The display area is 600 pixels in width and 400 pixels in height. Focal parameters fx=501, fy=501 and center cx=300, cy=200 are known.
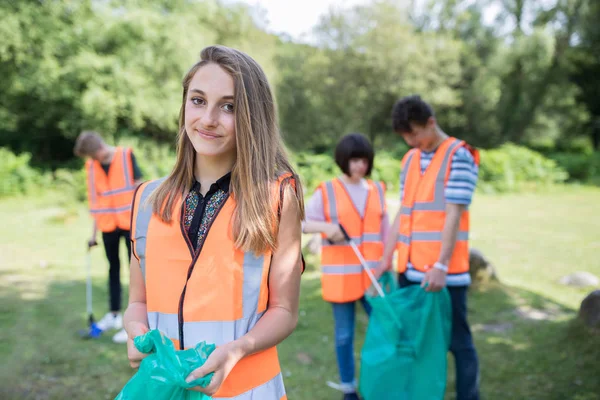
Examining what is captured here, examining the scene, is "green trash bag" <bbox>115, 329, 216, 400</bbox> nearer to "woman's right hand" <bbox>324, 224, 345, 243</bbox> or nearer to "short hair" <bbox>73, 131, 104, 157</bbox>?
"woman's right hand" <bbox>324, 224, 345, 243</bbox>

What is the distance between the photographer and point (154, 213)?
63.8 inches

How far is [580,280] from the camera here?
21.4 ft

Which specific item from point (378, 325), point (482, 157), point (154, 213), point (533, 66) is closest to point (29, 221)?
point (378, 325)

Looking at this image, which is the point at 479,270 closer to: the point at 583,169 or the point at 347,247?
the point at 347,247

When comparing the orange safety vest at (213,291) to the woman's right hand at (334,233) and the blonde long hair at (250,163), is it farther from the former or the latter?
the woman's right hand at (334,233)

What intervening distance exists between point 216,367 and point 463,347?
2.34 meters

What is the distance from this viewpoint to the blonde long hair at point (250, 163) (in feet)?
4.94

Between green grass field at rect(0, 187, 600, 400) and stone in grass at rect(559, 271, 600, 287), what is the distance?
201mm

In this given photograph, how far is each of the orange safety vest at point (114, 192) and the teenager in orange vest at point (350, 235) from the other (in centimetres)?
239

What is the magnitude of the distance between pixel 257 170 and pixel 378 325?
194 centimetres

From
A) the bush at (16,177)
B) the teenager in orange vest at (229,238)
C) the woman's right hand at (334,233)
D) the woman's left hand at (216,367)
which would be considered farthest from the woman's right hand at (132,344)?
the bush at (16,177)

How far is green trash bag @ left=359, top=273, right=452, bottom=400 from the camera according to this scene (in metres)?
3.05

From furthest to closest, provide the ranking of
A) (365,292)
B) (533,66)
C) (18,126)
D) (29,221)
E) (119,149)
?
(533,66) → (18,126) → (29,221) → (119,149) → (365,292)

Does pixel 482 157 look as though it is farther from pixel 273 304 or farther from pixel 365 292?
pixel 273 304
